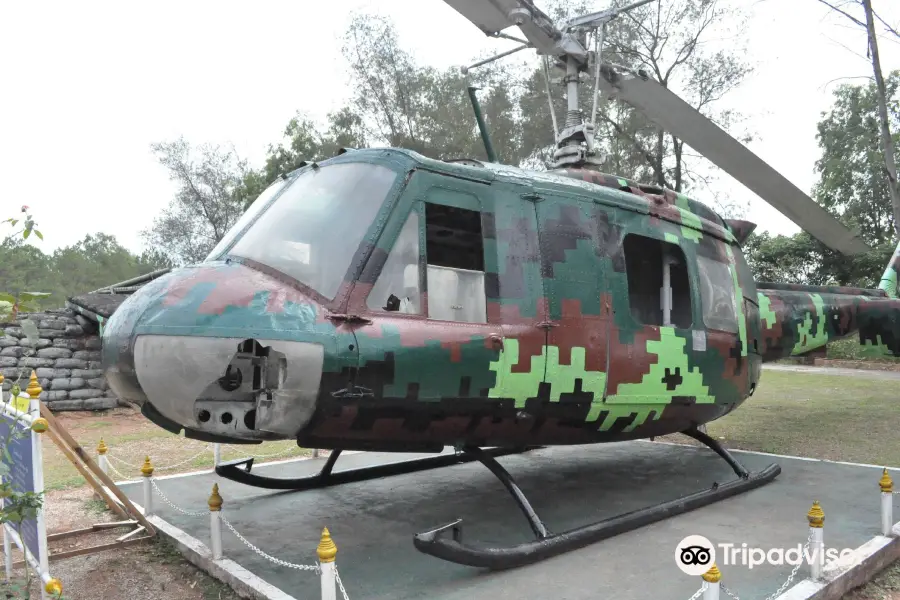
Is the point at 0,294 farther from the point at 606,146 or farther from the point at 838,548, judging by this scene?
the point at 606,146

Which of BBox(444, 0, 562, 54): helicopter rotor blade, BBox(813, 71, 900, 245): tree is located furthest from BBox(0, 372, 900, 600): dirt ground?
BBox(813, 71, 900, 245): tree

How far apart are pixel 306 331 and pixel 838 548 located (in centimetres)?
396

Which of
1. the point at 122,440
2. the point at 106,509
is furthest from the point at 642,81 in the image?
the point at 122,440

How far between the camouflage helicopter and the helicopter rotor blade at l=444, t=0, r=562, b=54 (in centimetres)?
9

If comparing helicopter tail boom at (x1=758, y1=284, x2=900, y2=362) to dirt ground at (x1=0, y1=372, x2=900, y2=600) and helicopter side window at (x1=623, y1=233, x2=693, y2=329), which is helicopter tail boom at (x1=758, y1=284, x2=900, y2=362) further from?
dirt ground at (x1=0, y1=372, x2=900, y2=600)

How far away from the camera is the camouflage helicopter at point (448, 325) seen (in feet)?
11.1

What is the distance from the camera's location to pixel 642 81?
26.9 ft

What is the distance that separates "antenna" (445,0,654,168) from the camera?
21.2ft

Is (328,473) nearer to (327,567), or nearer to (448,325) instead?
(448,325)

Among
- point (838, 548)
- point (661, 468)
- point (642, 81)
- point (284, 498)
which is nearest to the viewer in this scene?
point (838, 548)

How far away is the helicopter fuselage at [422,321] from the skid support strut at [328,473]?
3.83 feet

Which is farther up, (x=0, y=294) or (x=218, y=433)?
(x=0, y=294)

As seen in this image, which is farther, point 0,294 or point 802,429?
point 802,429

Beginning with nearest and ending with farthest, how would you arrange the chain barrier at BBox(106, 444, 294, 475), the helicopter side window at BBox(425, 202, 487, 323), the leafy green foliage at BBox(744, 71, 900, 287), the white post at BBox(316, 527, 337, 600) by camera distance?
1. the white post at BBox(316, 527, 337, 600)
2. the helicopter side window at BBox(425, 202, 487, 323)
3. the chain barrier at BBox(106, 444, 294, 475)
4. the leafy green foliage at BBox(744, 71, 900, 287)
